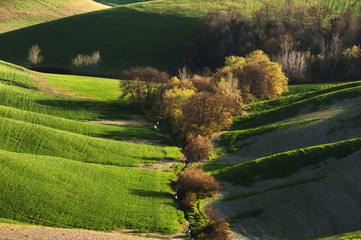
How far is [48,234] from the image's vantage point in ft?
118

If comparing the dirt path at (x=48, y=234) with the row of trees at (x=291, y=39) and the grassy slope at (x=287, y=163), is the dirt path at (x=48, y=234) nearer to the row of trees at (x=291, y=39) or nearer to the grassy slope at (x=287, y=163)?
the grassy slope at (x=287, y=163)

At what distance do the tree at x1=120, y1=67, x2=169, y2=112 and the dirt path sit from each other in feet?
207

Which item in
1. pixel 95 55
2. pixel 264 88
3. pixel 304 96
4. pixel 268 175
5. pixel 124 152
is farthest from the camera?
pixel 95 55

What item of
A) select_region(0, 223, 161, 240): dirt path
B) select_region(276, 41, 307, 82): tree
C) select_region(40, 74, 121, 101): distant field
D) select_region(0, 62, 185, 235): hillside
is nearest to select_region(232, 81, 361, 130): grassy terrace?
select_region(0, 62, 185, 235): hillside

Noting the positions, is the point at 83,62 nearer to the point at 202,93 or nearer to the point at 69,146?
the point at 202,93

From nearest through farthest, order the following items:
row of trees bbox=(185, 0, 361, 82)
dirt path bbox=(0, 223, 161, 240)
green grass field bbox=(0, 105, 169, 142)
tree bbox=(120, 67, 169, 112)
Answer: dirt path bbox=(0, 223, 161, 240), green grass field bbox=(0, 105, 169, 142), tree bbox=(120, 67, 169, 112), row of trees bbox=(185, 0, 361, 82)

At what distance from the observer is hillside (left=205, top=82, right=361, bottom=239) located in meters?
41.0

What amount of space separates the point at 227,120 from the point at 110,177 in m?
37.4

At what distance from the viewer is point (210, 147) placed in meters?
72.9

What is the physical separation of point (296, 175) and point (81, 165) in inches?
1281

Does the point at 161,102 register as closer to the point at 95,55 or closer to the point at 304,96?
the point at 304,96

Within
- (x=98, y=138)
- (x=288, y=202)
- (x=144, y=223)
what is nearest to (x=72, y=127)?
(x=98, y=138)

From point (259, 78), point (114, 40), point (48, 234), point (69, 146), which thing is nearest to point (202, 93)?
point (259, 78)

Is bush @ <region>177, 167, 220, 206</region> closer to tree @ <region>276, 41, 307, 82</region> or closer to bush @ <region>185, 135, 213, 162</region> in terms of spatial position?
bush @ <region>185, 135, 213, 162</region>
